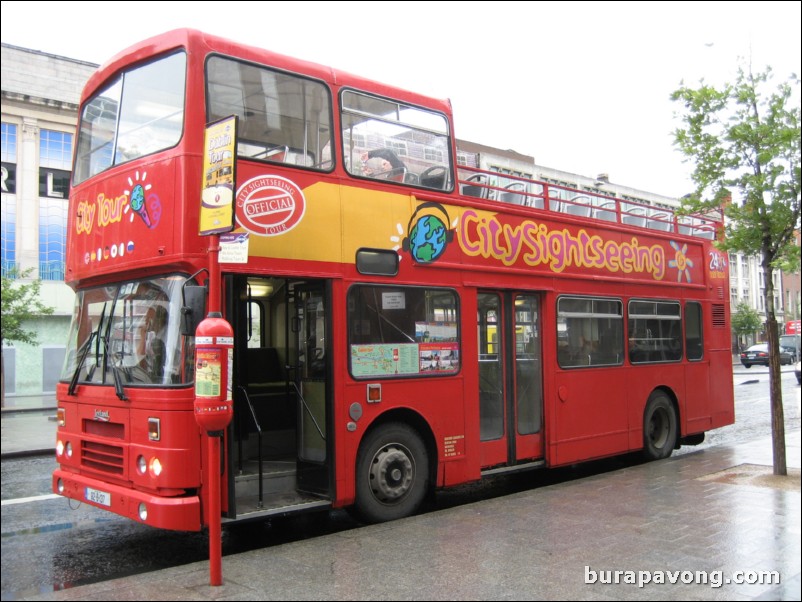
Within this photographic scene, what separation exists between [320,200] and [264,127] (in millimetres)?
866

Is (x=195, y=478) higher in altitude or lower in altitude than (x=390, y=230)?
lower

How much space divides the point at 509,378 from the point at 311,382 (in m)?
2.81

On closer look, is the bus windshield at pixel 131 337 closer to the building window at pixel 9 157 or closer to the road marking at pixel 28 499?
the road marking at pixel 28 499

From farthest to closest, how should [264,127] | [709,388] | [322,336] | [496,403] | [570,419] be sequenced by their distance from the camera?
[709,388] → [570,419] → [496,403] → [322,336] → [264,127]

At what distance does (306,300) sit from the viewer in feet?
24.7

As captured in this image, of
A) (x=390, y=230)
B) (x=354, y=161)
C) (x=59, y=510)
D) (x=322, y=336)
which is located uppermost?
(x=354, y=161)

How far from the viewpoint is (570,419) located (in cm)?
977

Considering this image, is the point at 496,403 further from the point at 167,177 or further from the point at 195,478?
the point at 167,177

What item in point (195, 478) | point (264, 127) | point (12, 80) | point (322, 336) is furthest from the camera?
point (12, 80)

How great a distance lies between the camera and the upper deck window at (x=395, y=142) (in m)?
7.52

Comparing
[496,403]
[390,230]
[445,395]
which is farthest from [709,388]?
Result: [390,230]

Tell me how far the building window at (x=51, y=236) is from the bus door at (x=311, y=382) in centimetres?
2229

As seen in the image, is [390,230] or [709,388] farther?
[709,388]

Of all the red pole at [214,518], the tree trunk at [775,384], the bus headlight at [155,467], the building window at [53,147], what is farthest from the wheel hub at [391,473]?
the building window at [53,147]
